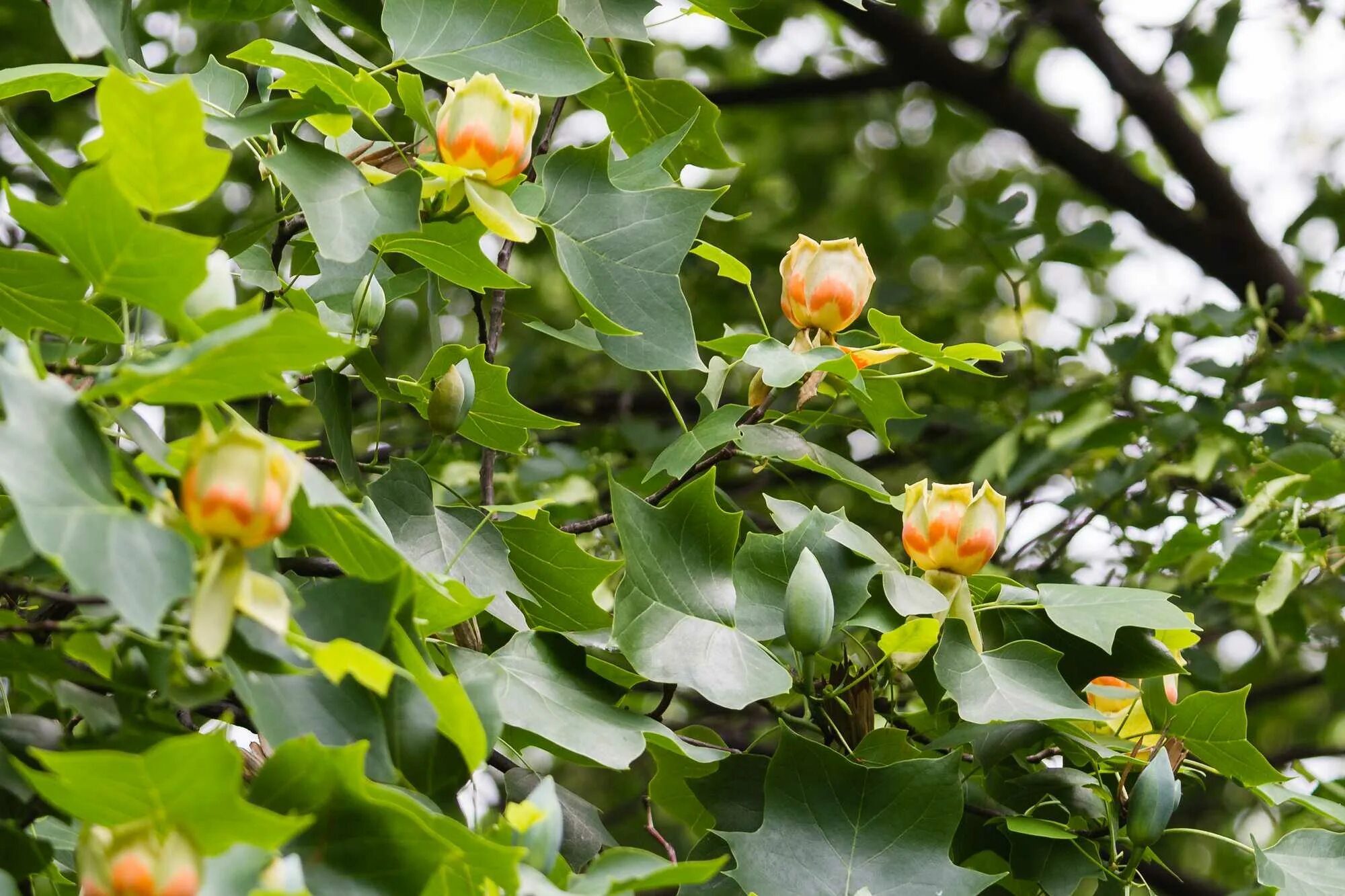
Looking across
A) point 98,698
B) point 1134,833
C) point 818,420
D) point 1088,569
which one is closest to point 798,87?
point 1088,569

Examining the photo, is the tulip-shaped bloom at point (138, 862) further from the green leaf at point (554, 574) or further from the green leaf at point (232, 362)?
the green leaf at point (554, 574)

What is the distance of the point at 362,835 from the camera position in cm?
56

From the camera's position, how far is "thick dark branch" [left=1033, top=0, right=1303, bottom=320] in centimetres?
232

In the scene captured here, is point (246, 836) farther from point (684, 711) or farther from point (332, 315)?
point (684, 711)

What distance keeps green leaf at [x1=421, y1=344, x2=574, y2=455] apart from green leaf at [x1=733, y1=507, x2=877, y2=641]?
0.50ft

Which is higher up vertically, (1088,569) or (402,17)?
(402,17)

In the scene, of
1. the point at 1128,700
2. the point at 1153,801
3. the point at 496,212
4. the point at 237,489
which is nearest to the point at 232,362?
the point at 237,489

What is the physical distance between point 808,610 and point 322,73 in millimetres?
414

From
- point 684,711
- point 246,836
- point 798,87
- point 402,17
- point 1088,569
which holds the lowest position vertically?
point 684,711

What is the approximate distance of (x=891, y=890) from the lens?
0.77 metres

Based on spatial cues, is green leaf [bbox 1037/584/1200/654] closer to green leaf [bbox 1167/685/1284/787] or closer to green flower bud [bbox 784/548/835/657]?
green leaf [bbox 1167/685/1284/787]

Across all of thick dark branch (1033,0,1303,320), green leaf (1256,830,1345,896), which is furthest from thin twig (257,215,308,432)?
thick dark branch (1033,0,1303,320)

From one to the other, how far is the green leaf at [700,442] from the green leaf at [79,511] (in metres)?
0.44

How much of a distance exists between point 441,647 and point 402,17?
39cm
